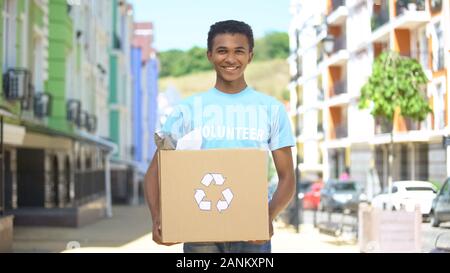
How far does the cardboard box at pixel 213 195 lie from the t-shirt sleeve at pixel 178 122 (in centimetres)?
15

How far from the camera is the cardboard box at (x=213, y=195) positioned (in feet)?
12.7

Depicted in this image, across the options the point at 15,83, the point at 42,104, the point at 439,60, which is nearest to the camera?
the point at 439,60

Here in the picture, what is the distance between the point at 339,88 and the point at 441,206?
16.4 ft

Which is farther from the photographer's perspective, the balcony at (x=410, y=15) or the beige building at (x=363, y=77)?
the balcony at (x=410, y=15)

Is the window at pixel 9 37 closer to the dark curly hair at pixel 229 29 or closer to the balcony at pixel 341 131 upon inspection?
the balcony at pixel 341 131

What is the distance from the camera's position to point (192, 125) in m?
3.96

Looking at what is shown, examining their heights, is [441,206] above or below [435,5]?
below

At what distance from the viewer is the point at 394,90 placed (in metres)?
9.82

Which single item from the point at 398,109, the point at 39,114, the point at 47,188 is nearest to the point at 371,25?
the point at 398,109

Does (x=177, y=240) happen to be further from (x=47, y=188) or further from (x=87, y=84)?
(x=87, y=84)

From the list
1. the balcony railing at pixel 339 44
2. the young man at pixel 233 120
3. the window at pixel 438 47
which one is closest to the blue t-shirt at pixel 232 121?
the young man at pixel 233 120

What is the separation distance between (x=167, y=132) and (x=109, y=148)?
930 inches

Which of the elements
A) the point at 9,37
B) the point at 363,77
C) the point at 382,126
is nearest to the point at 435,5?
the point at 382,126

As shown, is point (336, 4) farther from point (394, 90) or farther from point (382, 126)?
point (382, 126)
